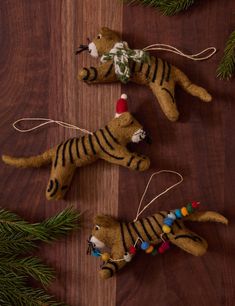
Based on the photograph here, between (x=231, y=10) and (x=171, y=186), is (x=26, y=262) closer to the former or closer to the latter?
(x=171, y=186)

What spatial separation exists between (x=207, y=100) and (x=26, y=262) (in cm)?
53

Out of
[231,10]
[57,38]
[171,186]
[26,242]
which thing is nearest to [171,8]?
[231,10]

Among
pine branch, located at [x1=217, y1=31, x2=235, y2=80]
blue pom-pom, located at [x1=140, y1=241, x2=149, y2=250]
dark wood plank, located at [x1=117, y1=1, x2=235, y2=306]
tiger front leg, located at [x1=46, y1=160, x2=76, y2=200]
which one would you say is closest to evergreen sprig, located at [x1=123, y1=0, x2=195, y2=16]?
dark wood plank, located at [x1=117, y1=1, x2=235, y2=306]

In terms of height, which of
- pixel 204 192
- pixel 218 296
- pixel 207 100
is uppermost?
pixel 207 100

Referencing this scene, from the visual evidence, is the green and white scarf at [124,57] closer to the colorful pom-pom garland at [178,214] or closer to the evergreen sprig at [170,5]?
the evergreen sprig at [170,5]

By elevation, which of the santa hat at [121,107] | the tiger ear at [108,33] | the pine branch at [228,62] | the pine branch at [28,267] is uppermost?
the tiger ear at [108,33]

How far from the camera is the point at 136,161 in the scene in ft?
2.77

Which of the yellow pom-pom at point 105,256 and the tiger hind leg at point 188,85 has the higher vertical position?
the tiger hind leg at point 188,85

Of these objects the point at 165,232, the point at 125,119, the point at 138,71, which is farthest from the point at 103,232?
the point at 138,71

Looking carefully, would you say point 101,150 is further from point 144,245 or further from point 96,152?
point 144,245

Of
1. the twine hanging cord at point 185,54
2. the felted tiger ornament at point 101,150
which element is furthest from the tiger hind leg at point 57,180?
the twine hanging cord at point 185,54

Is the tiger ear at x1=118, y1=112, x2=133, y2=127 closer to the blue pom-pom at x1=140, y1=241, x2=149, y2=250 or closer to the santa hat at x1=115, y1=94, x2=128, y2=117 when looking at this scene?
the santa hat at x1=115, y1=94, x2=128, y2=117

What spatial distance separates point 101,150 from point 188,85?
0.75ft

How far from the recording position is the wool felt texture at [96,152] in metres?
0.84
